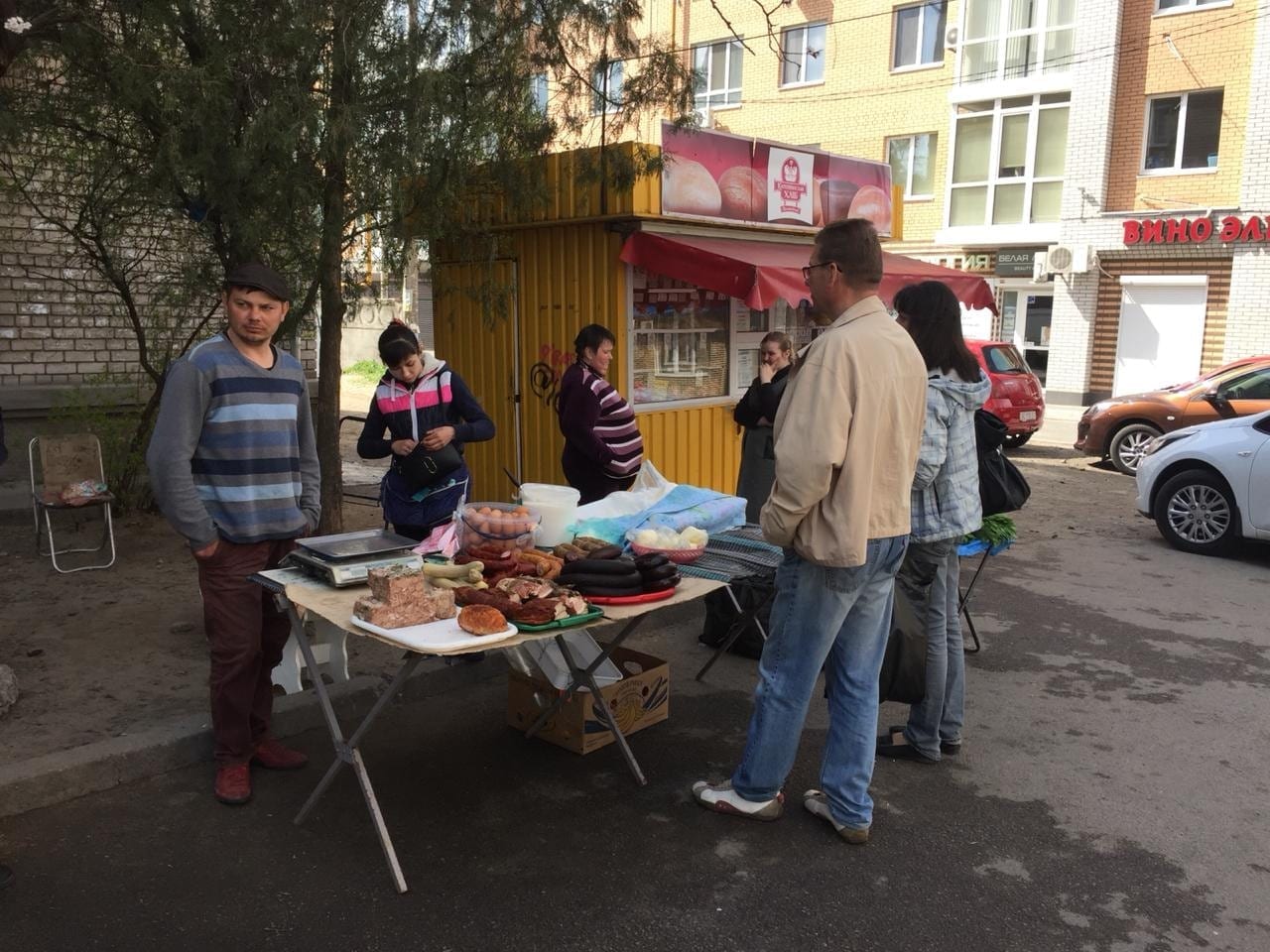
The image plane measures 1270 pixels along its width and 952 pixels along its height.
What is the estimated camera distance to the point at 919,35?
23344 millimetres

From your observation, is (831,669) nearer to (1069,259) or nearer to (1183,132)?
(1069,259)

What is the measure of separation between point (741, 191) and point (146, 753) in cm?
609

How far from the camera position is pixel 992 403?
44.9 ft

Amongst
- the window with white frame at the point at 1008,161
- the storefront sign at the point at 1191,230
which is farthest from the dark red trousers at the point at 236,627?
the window with white frame at the point at 1008,161

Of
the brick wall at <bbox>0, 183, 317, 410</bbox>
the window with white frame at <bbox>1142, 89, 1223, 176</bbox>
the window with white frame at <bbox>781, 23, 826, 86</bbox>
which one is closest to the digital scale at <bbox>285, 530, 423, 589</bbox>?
the brick wall at <bbox>0, 183, 317, 410</bbox>

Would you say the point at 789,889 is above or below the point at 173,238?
below

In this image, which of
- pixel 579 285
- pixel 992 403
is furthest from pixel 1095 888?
pixel 992 403

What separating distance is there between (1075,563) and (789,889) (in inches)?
223

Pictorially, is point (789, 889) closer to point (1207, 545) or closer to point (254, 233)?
point (254, 233)

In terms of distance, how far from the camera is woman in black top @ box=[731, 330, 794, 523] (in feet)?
19.3

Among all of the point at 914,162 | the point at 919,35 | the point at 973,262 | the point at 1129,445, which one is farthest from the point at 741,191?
the point at 919,35

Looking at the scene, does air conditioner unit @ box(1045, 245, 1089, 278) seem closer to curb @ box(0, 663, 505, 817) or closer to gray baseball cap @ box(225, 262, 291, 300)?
curb @ box(0, 663, 505, 817)

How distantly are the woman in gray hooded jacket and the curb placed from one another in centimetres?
239

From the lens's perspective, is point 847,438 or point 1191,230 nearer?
point 847,438
